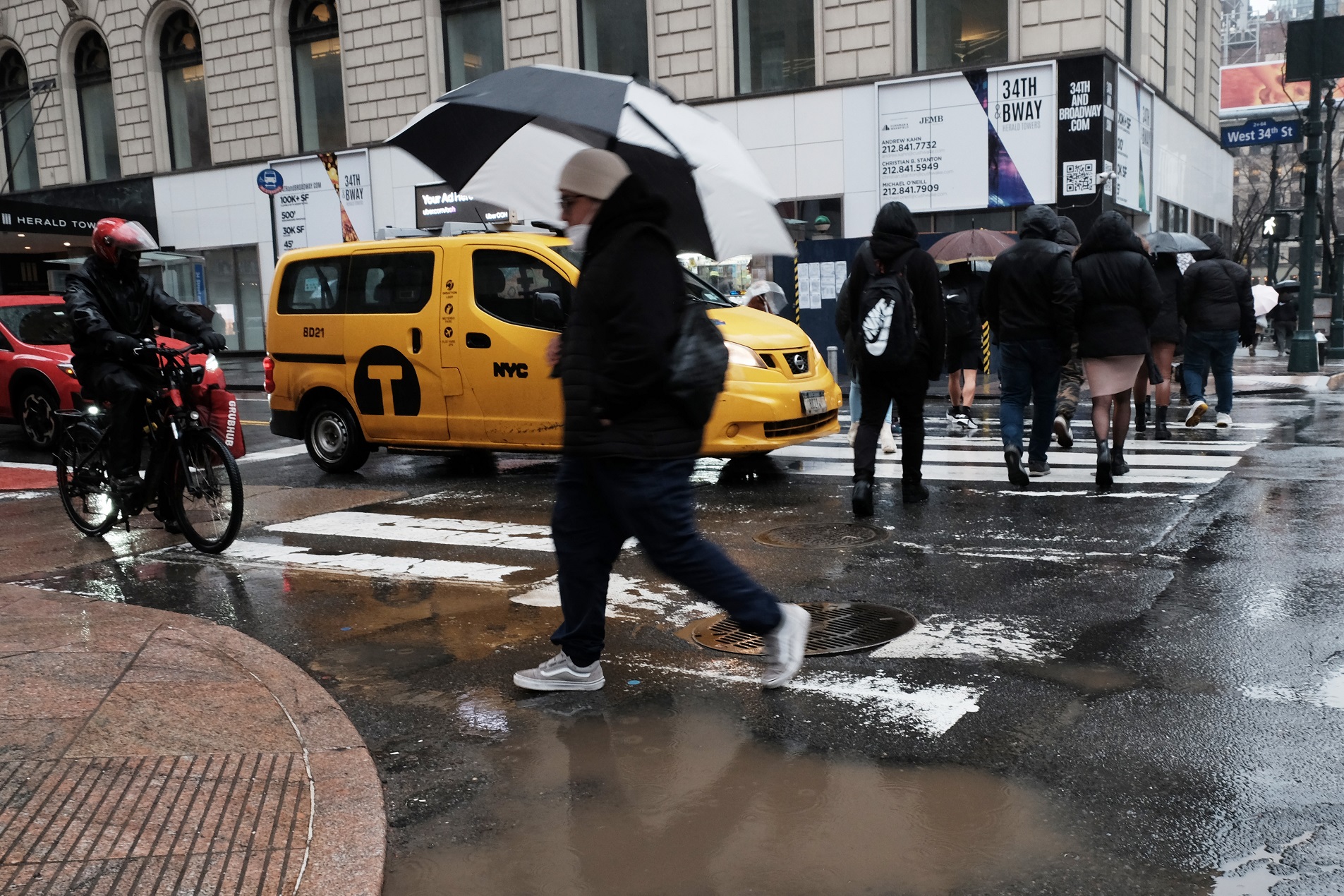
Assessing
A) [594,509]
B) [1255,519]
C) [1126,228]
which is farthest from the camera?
[1126,228]

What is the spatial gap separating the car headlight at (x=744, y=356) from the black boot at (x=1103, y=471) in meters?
2.47

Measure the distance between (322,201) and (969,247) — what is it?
19.5 m

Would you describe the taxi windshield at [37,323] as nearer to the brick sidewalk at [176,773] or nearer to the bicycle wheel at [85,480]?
the bicycle wheel at [85,480]

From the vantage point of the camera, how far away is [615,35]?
1023 inches

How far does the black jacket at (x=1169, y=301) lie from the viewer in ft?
38.3

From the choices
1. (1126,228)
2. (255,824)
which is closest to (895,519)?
(1126,228)

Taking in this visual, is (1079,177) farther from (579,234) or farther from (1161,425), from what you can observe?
(579,234)

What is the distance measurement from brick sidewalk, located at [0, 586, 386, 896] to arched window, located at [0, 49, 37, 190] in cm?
3711

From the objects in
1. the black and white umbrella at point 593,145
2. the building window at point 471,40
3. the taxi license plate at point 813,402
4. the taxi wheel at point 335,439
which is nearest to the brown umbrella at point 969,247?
the taxi license plate at point 813,402

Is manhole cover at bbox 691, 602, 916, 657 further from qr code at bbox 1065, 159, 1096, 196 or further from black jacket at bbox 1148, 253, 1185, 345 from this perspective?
qr code at bbox 1065, 159, 1096, 196

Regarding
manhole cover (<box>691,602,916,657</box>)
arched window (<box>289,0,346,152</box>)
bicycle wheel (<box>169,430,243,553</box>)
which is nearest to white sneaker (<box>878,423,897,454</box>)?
manhole cover (<box>691,602,916,657</box>)

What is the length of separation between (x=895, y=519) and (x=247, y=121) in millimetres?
28469

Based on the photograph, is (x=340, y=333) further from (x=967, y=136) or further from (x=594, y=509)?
(x=967, y=136)

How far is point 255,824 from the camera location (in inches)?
132
